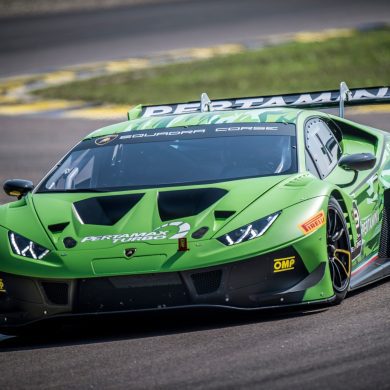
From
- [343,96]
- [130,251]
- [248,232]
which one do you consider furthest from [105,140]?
[343,96]

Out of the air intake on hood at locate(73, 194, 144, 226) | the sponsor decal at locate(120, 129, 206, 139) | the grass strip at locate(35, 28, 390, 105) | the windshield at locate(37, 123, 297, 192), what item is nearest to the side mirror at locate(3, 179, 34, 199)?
the windshield at locate(37, 123, 297, 192)

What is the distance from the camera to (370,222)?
7895 millimetres

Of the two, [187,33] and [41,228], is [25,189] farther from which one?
[187,33]

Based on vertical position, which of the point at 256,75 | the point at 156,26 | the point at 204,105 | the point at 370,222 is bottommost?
the point at 156,26

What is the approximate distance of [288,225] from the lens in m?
6.61

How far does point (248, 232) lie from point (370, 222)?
1590 millimetres

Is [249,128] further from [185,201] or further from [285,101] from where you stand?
[285,101]

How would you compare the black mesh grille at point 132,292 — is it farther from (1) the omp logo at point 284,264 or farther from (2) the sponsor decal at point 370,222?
(2) the sponsor decal at point 370,222

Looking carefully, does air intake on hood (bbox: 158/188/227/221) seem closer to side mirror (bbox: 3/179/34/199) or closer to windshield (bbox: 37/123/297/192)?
windshield (bbox: 37/123/297/192)

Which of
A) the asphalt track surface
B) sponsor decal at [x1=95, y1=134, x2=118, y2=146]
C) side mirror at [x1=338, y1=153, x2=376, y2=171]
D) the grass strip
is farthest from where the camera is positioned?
the asphalt track surface

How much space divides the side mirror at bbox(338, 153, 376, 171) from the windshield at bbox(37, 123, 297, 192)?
0.35m

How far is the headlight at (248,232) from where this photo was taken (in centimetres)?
652

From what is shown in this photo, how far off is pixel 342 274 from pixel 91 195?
1.61m

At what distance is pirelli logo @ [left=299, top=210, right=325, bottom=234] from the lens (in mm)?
6633
